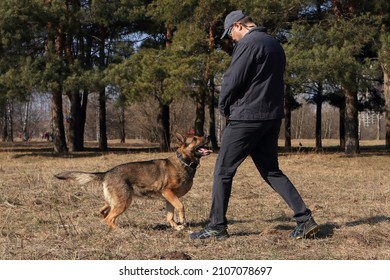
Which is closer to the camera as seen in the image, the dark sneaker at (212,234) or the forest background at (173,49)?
the dark sneaker at (212,234)

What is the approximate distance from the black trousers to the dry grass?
33cm

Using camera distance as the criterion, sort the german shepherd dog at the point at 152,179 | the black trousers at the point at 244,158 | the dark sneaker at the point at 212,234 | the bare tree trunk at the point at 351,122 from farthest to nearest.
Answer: the bare tree trunk at the point at 351,122
the german shepherd dog at the point at 152,179
the dark sneaker at the point at 212,234
the black trousers at the point at 244,158

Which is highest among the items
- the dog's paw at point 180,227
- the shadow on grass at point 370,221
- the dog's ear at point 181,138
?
the dog's ear at point 181,138

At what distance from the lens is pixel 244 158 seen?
5.32 meters

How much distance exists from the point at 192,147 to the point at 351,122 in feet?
53.5

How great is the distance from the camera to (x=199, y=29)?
844 inches

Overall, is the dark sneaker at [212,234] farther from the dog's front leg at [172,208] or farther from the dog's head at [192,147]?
the dog's head at [192,147]

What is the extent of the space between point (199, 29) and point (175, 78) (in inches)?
98.0

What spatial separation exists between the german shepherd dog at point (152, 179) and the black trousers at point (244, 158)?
0.89 metres

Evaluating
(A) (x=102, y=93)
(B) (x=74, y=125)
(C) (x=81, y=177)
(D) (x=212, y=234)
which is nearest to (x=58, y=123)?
(B) (x=74, y=125)

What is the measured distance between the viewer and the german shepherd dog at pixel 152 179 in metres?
6.14

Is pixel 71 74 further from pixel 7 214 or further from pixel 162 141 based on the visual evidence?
pixel 7 214

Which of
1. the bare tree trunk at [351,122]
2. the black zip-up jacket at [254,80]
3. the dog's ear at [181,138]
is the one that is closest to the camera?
the black zip-up jacket at [254,80]

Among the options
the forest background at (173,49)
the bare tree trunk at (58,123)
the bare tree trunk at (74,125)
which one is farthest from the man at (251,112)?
the bare tree trunk at (74,125)
